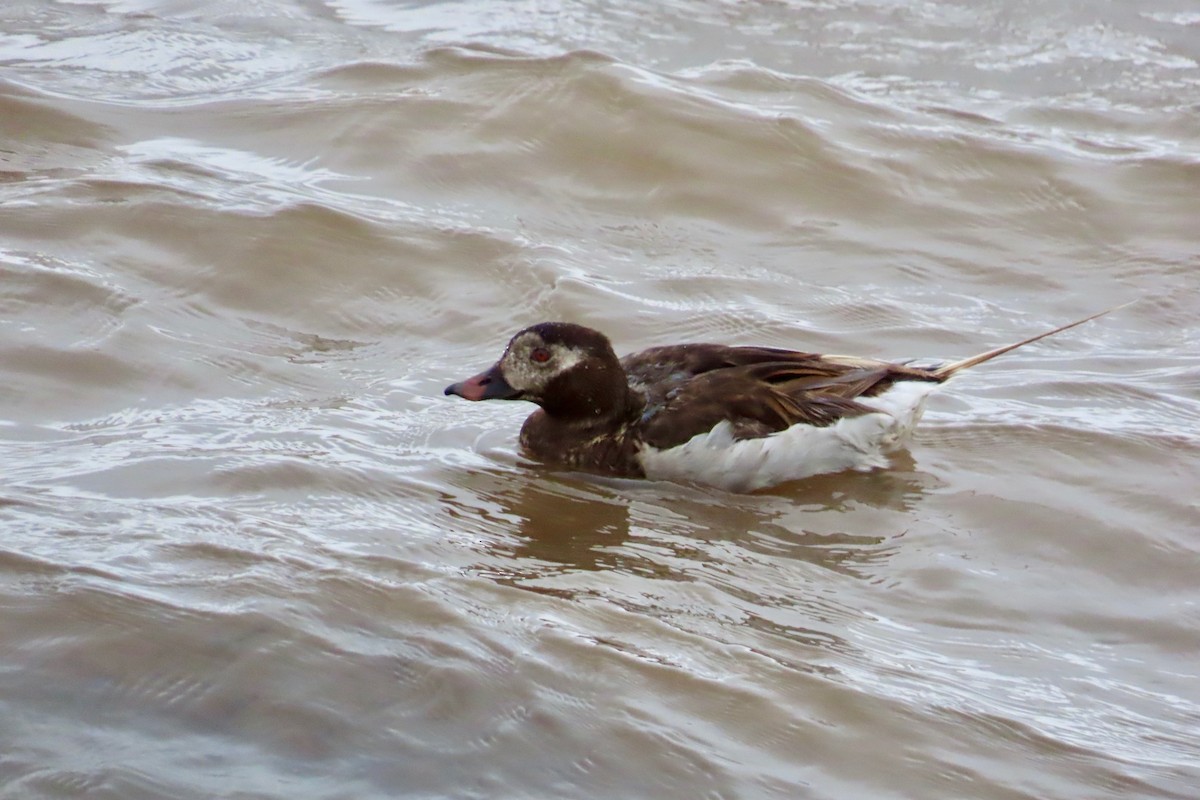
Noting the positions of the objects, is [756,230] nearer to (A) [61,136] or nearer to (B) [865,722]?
(A) [61,136]

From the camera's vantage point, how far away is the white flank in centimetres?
669

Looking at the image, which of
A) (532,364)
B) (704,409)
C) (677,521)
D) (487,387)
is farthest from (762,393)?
(487,387)

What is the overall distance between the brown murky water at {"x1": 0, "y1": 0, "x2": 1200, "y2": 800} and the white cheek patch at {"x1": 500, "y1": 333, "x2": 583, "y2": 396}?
1.13ft

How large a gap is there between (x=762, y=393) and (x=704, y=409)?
0.86 ft

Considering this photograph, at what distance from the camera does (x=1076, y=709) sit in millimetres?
4898

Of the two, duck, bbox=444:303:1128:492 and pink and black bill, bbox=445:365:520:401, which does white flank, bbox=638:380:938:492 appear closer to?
duck, bbox=444:303:1128:492

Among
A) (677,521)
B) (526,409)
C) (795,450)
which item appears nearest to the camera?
(677,521)

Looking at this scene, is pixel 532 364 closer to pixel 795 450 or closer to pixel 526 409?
pixel 526 409

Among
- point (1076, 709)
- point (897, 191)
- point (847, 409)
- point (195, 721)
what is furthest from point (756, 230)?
point (195, 721)

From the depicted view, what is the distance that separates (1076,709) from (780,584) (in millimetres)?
1166

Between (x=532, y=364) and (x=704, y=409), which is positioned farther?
(x=532, y=364)

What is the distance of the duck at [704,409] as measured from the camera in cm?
673

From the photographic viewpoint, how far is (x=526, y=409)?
25.5ft

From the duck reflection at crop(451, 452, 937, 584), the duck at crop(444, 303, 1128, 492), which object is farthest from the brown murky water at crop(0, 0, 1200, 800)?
the duck at crop(444, 303, 1128, 492)
